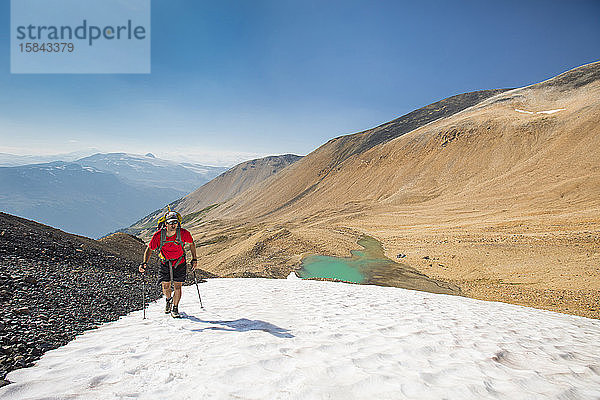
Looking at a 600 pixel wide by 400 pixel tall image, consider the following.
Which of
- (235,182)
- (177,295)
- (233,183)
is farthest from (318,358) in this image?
(233,183)

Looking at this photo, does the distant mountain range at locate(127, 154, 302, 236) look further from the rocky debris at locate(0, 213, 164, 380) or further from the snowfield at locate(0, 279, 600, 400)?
the snowfield at locate(0, 279, 600, 400)

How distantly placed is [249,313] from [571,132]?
212 feet

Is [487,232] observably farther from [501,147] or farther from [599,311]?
[501,147]

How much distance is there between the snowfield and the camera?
3316 millimetres

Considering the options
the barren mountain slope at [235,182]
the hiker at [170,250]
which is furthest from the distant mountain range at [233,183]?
the hiker at [170,250]

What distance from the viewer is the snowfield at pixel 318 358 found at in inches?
131

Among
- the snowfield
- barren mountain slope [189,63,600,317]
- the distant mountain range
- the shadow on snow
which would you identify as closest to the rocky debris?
the snowfield

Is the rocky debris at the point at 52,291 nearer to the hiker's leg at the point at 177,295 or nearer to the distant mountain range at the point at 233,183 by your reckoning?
the hiker's leg at the point at 177,295

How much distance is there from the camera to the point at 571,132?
48094 millimetres

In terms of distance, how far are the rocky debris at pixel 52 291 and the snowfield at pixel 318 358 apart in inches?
13.7

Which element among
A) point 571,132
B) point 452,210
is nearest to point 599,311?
point 452,210

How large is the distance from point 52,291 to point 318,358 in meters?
6.51

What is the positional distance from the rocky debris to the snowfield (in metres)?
0.35

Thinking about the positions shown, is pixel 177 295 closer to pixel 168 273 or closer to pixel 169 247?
pixel 168 273
